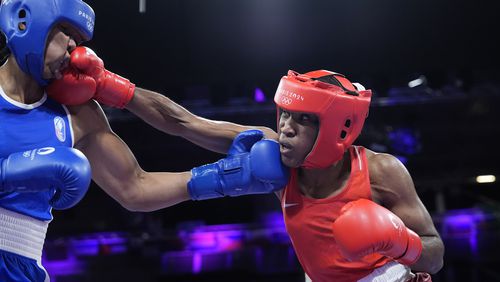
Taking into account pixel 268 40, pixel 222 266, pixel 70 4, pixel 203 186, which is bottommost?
pixel 222 266

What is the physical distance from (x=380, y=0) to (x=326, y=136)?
3.51 meters

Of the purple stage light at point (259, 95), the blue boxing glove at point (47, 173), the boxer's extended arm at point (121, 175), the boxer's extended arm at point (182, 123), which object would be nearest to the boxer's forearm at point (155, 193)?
the boxer's extended arm at point (121, 175)

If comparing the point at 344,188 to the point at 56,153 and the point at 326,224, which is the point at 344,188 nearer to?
the point at 326,224

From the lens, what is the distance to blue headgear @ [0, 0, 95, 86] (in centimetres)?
225

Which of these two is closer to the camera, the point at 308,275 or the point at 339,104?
the point at 339,104

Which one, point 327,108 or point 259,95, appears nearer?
point 327,108

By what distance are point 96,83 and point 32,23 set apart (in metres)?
0.39

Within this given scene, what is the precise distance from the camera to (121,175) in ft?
8.83

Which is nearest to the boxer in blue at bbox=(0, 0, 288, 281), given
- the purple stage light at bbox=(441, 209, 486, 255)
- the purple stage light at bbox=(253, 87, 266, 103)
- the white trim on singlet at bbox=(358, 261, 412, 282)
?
the white trim on singlet at bbox=(358, 261, 412, 282)

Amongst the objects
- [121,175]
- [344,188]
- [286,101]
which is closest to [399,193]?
[344,188]

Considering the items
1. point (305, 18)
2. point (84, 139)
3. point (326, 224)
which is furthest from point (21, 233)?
point (305, 18)

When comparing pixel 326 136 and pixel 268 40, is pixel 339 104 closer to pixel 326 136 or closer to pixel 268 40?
pixel 326 136

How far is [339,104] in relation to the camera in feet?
8.03

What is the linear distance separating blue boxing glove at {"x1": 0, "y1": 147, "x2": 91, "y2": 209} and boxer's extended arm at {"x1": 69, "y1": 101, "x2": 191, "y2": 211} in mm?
511
